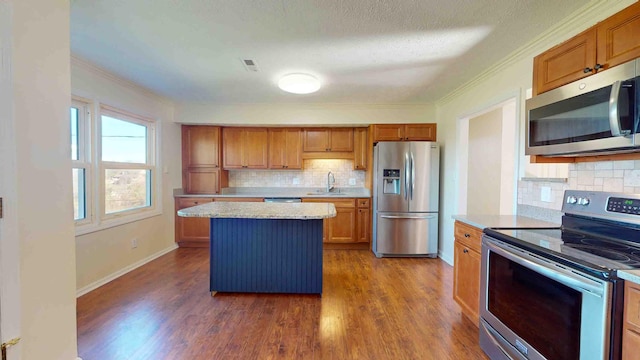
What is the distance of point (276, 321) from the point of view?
2.10 metres

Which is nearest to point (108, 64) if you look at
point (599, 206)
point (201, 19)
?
point (201, 19)

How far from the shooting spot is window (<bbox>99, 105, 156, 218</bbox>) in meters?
2.94

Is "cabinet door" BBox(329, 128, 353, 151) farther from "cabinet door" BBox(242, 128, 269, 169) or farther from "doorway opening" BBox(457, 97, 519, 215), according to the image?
"doorway opening" BBox(457, 97, 519, 215)

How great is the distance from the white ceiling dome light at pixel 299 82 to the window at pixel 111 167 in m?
1.98

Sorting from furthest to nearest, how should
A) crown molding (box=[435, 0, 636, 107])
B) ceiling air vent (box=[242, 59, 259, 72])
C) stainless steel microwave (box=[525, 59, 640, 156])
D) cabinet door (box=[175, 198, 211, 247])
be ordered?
1. cabinet door (box=[175, 198, 211, 247])
2. ceiling air vent (box=[242, 59, 259, 72])
3. crown molding (box=[435, 0, 636, 107])
4. stainless steel microwave (box=[525, 59, 640, 156])

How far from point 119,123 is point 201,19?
217cm

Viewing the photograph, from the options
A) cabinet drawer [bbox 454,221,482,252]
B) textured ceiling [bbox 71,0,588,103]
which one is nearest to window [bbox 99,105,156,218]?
textured ceiling [bbox 71,0,588,103]

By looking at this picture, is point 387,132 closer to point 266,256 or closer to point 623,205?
point 266,256

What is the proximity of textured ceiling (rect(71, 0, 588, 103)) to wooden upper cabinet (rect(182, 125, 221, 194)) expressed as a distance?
3.99 ft

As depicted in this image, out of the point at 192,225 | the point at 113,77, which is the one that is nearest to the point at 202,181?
the point at 192,225

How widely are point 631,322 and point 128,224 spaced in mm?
4168

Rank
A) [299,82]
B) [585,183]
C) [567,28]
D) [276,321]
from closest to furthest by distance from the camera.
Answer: [585,183] < [567,28] < [276,321] < [299,82]

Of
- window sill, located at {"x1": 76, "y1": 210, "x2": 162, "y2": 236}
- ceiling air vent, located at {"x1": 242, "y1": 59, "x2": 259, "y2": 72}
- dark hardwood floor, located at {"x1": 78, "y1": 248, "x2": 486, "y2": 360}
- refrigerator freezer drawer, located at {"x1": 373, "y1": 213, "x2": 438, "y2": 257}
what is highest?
ceiling air vent, located at {"x1": 242, "y1": 59, "x2": 259, "y2": 72}

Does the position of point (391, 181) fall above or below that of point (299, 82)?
below
